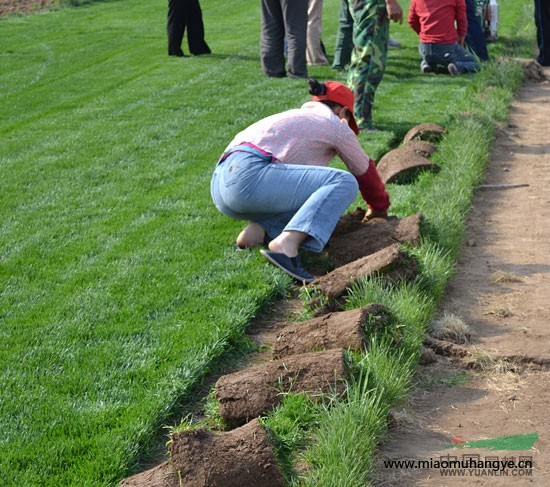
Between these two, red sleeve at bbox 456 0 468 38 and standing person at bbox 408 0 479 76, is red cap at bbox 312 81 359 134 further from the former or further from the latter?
red sleeve at bbox 456 0 468 38

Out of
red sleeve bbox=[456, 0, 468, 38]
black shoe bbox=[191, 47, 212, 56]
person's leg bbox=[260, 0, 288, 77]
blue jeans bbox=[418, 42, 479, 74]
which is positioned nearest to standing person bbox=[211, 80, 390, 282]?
person's leg bbox=[260, 0, 288, 77]

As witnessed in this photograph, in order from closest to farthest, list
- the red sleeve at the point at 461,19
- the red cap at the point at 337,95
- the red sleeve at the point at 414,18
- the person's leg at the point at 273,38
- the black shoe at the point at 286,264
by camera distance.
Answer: the black shoe at the point at 286,264 < the red cap at the point at 337,95 < the person's leg at the point at 273,38 < the red sleeve at the point at 461,19 < the red sleeve at the point at 414,18

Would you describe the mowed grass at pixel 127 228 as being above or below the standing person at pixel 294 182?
below

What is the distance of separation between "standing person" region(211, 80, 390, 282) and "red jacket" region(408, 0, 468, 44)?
6.45 m

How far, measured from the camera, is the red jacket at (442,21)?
1246 centimetres

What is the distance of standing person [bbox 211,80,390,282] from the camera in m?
5.83

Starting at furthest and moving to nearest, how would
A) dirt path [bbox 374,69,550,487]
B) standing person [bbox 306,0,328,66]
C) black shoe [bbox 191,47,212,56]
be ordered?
black shoe [bbox 191,47,212,56] → standing person [bbox 306,0,328,66] → dirt path [bbox 374,69,550,487]

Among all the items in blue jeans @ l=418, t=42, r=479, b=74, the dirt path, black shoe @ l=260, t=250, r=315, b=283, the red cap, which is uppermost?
the red cap

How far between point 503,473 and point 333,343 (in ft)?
3.61

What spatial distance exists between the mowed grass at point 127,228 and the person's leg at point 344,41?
0.30 m

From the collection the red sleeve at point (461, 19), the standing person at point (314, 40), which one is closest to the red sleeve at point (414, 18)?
the red sleeve at point (461, 19)

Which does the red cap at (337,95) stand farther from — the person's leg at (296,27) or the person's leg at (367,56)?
the person's leg at (296,27)

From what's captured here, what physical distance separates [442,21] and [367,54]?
3.62 metres

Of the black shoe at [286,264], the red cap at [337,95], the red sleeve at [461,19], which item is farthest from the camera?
the red sleeve at [461,19]
